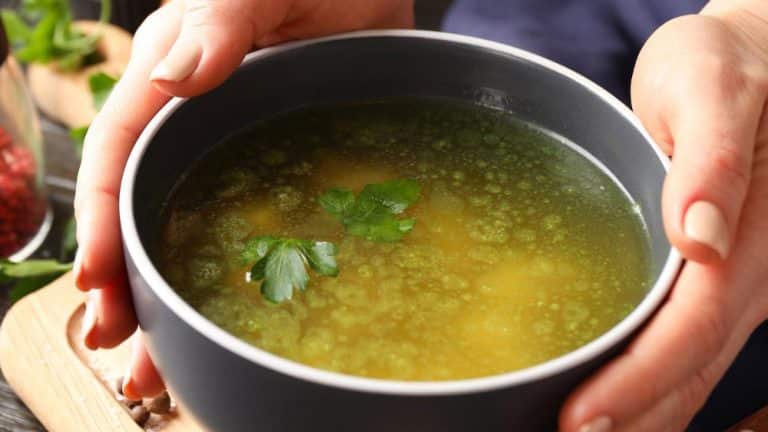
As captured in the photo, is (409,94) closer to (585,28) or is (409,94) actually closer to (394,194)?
(394,194)

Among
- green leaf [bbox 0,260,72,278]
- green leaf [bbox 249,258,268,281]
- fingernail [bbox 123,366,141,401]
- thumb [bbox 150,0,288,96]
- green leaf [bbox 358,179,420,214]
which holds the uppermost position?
thumb [bbox 150,0,288,96]

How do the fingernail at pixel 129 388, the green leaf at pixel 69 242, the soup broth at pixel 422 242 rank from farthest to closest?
the green leaf at pixel 69 242 → the fingernail at pixel 129 388 → the soup broth at pixel 422 242

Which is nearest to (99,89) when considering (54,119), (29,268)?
(54,119)

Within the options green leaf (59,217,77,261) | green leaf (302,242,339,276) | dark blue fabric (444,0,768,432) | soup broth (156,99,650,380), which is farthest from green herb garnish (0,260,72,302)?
dark blue fabric (444,0,768,432)

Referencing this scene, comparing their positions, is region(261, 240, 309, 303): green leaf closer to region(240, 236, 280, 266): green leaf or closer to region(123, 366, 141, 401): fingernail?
region(240, 236, 280, 266): green leaf

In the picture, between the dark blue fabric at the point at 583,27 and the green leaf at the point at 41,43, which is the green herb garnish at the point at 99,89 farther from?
the dark blue fabric at the point at 583,27

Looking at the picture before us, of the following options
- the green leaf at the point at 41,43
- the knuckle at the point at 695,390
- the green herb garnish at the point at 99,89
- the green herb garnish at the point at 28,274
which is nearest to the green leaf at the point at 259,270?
the knuckle at the point at 695,390
